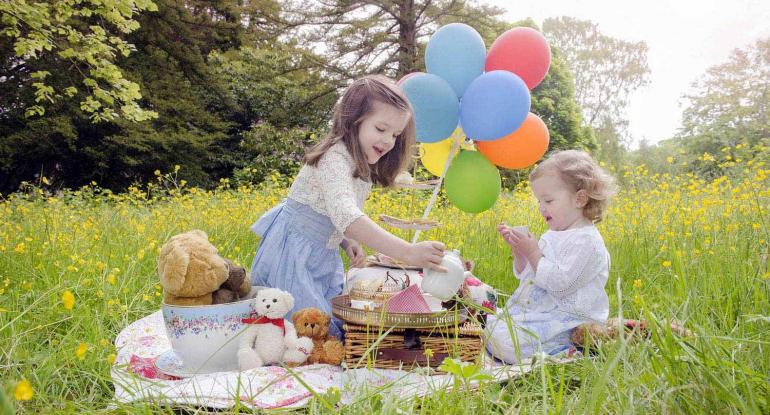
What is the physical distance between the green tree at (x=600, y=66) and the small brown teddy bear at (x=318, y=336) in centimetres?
2067

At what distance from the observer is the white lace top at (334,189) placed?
2276mm

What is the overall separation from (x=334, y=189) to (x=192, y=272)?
63 cm

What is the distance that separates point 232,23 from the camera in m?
13.3

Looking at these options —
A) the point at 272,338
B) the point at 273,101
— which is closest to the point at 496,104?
the point at 272,338

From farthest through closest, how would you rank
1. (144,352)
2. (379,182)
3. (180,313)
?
(379,182), (144,352), (180,313)

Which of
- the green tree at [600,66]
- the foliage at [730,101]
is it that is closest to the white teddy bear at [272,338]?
the foliage at [730,101]

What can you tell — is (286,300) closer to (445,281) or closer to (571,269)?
(445,281)

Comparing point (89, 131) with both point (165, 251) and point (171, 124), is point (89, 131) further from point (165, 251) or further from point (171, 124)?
point (165, 251)

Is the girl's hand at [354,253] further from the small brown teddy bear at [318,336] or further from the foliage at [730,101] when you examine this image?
the foliage at [730,101]

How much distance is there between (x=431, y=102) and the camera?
258cm

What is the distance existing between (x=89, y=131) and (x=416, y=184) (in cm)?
1031

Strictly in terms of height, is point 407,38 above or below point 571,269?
above

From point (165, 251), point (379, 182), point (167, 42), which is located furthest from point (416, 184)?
point (167, 42)

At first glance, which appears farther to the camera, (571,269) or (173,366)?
(571,269)
